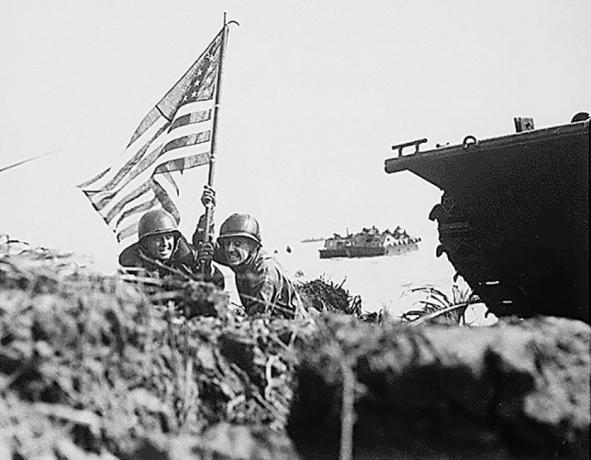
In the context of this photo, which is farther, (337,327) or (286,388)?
(286,388)

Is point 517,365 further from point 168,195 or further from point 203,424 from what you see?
point 168,195

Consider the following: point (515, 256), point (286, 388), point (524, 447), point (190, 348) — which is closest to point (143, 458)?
point (190, 348)

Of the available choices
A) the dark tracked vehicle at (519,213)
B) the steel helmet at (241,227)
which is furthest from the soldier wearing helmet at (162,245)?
the dark tracked vehicle at (519,213)

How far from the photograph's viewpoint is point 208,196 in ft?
26.1

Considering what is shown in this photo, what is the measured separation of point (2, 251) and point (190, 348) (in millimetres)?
964

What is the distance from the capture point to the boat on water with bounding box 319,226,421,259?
16.9 meters

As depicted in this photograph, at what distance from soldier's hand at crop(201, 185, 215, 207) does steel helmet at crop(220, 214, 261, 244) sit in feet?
1.56

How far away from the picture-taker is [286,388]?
7.56 ft

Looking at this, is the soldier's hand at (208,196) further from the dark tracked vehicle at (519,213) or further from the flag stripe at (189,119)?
the dark tracked vehicle at (519,213)

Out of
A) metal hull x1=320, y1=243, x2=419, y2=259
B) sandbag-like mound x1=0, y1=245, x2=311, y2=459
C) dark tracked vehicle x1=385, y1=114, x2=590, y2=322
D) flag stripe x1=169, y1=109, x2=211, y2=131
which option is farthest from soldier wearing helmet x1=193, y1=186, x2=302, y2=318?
metal hull x1=320, y1=243, x2=419, y2=259

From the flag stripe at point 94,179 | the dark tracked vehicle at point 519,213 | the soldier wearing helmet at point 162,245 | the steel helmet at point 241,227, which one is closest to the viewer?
the dark tracked vehicle at point 519,213

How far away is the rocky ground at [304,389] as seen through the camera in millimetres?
1736

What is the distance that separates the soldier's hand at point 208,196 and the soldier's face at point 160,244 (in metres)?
0.84

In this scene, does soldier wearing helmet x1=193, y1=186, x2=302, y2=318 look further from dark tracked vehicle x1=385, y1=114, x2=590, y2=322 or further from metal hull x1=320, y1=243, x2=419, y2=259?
metal hull x1=320, y1=243, x2=419, y2=259
